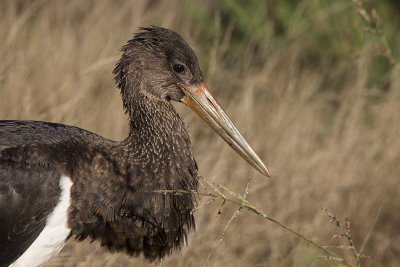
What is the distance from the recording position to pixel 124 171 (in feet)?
13.8

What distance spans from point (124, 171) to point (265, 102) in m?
2.52

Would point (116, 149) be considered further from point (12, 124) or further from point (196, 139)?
point (196, 139)

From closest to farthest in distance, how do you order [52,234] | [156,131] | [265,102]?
1. [52,234]
2. [156,131]
3. [265,102]

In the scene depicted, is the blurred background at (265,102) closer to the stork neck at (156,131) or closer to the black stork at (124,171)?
the black stork at (124,171)

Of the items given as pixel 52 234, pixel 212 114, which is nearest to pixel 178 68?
pixel 212 114

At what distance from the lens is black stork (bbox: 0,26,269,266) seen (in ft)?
12.9

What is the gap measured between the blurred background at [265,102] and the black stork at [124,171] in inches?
22.5

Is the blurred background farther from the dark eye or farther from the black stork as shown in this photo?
the dark eye

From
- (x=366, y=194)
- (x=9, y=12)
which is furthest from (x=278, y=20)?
(x=9, y=12)

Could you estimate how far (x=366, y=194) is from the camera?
5.90m

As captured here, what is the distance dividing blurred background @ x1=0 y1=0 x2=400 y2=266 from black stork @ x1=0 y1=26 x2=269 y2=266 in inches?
22.5

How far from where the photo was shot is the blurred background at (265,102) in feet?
17.8

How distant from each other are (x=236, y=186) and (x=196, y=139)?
0.80 metres

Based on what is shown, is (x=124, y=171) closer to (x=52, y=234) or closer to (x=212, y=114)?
(x=52, y=234)
